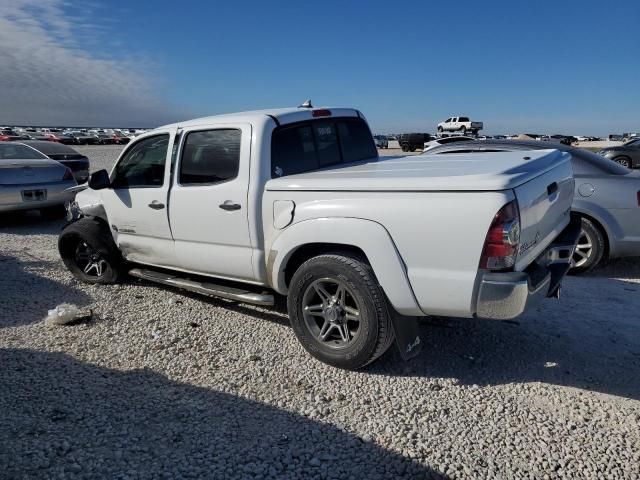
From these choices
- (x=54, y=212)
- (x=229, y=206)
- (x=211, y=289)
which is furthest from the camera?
(x=54, y=212)

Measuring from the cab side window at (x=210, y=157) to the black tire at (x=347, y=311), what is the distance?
1072mm

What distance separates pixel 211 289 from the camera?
174 inches

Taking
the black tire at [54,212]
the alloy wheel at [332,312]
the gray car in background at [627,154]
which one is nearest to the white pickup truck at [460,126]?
the gray car in background at [627,154]

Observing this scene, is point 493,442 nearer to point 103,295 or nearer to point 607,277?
point 607,277

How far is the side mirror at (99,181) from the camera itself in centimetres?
498

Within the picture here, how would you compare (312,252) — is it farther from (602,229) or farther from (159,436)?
(602,229)

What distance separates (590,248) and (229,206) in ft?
13.8

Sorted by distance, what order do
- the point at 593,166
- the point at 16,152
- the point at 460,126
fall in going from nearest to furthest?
the point at 593,166 → the point at 16,152 → the point at 460,126

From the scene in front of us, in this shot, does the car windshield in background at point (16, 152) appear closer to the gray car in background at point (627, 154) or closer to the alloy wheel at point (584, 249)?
the alloy wheel at point (584, 249)

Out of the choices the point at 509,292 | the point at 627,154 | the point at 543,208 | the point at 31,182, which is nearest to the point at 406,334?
the point at 509,292

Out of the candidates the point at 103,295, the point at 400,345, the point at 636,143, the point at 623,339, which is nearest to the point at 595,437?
the point at 400,345

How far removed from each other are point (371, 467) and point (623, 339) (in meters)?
2.65

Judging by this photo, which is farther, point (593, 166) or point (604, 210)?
point (593, 166)

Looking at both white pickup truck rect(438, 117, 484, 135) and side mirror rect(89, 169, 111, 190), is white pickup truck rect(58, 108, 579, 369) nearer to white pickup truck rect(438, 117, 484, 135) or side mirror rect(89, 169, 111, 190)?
side mirror rect(89, 169, 111, 190)
